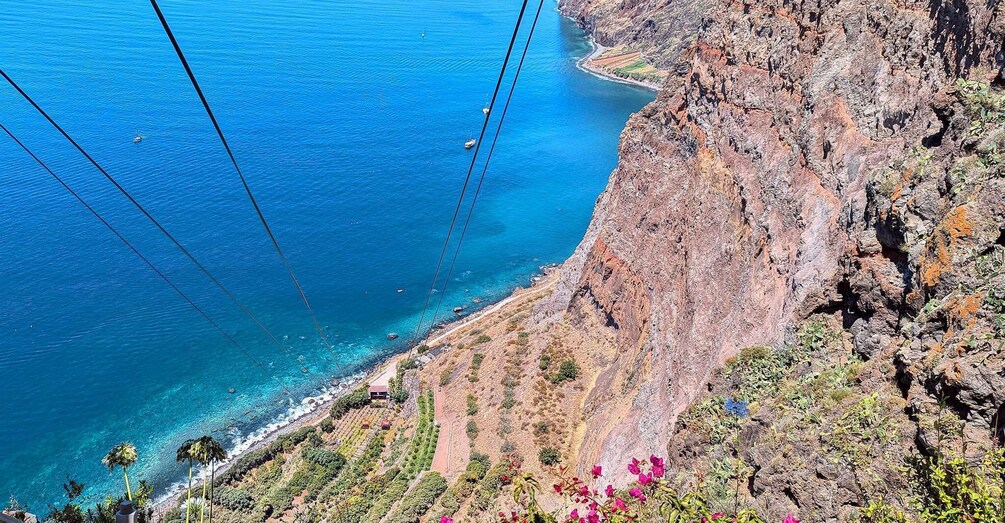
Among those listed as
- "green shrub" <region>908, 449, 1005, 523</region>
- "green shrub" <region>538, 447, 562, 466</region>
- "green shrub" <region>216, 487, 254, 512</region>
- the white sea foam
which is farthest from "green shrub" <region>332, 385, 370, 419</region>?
"green shrub" <region>908, 449, 1005, 523</region>

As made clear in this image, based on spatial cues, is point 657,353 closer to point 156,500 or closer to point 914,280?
point 914,280

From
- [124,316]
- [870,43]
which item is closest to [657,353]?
[870,43]

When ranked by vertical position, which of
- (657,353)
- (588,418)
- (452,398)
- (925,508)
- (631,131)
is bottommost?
(452,398)

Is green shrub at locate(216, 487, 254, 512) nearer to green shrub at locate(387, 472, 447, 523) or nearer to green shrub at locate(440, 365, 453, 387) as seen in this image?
green shrub at locate(387, 472, 447, 523)

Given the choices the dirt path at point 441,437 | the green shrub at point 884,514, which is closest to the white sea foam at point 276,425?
the dirt path at point 441,437

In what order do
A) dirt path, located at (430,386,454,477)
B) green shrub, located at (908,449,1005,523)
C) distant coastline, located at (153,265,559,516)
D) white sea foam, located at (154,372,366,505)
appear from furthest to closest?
white sea foam, located at (154,372,366,505), distant coastline, located at (153,265,559,516), dirt path, located at (430,386,454,477), green shrub, located at (908,449,1005,523)

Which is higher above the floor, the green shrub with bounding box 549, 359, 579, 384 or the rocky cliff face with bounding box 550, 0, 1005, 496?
the rocky cliff face with bounding box 550, 0, 1005, 496

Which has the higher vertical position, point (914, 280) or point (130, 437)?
point (914, 280)
